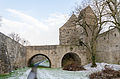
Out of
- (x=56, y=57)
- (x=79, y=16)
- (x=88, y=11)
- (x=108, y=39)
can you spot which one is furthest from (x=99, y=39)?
(x=56, y=57)

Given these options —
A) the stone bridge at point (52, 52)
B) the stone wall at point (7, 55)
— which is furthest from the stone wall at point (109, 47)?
the stone wall at point (7, 55)

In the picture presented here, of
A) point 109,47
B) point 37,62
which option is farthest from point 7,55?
point 37,62

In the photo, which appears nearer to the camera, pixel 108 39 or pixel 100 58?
pixel 108 39

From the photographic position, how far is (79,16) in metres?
13.3

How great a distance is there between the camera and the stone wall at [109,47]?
13.0 metres

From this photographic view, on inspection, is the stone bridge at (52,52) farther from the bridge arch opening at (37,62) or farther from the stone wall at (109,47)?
the stone wall at (109,47)

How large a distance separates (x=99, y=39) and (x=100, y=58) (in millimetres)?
2782

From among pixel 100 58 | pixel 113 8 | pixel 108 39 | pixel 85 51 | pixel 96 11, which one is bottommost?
pixel 100 58

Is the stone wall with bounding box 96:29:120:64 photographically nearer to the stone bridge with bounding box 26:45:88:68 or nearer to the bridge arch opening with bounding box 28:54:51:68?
the stone bridge with bounding box 26:45:88:68

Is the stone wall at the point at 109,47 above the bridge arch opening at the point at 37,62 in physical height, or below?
above

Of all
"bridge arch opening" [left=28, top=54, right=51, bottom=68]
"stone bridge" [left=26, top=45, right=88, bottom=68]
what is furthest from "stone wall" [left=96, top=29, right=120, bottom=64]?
"bridge arch opening" [left=28, top=54, right=51, bottom=68]

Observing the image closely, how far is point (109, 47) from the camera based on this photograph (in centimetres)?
1449

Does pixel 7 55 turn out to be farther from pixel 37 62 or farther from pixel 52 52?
pixel 37 62

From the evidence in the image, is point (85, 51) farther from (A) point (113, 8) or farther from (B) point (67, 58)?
(A) point (113, 8)
